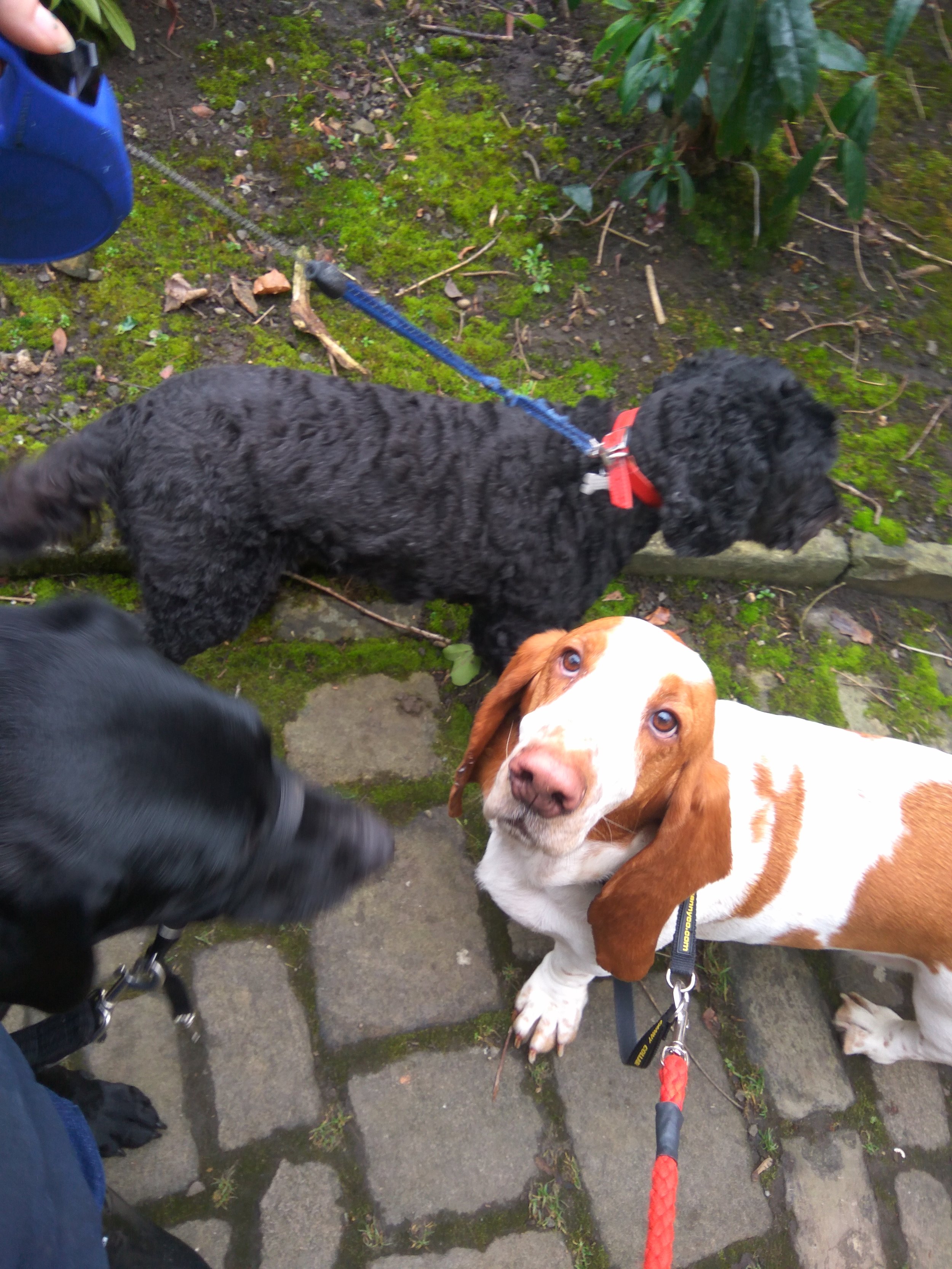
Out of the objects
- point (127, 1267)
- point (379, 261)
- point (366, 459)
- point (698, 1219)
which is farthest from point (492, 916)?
point (379, 261)

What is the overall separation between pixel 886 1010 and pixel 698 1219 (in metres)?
0.81

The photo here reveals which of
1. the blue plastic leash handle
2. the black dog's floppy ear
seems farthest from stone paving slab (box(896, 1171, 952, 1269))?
the blue plastic leash handle

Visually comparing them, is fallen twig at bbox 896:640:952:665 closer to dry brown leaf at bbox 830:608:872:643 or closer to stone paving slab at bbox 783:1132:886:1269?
dry brown leaf at bbox 830:608:872:643

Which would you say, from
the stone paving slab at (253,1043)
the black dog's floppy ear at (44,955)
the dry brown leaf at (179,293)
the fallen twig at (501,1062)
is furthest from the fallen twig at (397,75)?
the fallen twig at (501,1062)

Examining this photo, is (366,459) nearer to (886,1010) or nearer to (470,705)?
(470,705)

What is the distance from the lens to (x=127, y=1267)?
149 cm

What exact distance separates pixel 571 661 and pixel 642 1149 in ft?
4.67

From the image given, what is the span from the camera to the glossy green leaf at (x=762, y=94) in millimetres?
2572

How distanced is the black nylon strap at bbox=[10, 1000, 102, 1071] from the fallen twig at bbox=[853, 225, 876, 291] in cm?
449

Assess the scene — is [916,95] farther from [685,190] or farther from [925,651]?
[925,651]

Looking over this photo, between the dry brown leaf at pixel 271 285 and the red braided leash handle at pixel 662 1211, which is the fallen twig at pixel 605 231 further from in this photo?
the red braided leash handle at pixel 662 1211

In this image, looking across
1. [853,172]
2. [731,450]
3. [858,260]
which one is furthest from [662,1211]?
[858,260]

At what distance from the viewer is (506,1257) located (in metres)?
1.77

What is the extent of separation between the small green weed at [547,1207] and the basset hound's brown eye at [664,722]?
130cm
